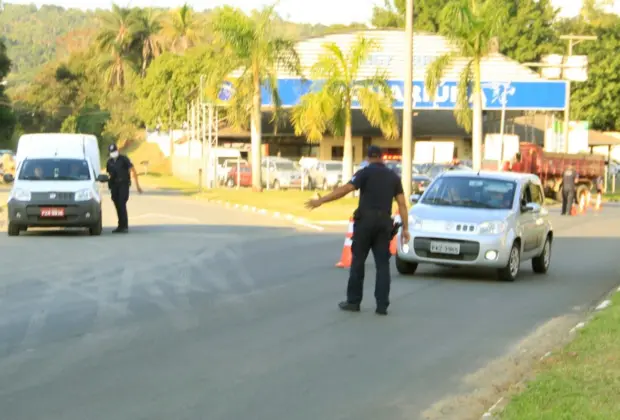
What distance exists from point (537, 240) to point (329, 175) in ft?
126

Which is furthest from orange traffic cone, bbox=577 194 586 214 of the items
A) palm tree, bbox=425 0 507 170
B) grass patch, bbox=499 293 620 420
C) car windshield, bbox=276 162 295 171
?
grass patch, bbox=499 293 620 420

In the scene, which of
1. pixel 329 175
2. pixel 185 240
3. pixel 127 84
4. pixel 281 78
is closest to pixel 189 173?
pixel 281 78

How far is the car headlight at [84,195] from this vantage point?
24250mm

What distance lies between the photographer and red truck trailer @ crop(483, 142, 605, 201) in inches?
1941

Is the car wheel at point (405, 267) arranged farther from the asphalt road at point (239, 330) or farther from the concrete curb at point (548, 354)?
the concrete curb at point (548, 354)

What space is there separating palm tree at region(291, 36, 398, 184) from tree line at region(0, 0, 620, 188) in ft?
0.17

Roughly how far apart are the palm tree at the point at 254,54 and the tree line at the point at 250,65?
0.04 meters

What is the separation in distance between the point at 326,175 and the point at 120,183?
31.5 meters

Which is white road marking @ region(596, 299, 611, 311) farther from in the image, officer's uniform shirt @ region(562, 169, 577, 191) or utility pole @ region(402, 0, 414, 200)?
officer's uniform shirt @ region(562, 169, 577, 191)

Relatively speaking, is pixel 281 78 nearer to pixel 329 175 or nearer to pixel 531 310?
pixel 329 175

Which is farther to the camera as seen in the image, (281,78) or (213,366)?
(281,78)

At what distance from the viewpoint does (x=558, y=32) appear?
339 feet

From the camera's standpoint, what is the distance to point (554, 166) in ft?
163

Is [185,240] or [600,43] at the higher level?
[600,43]
